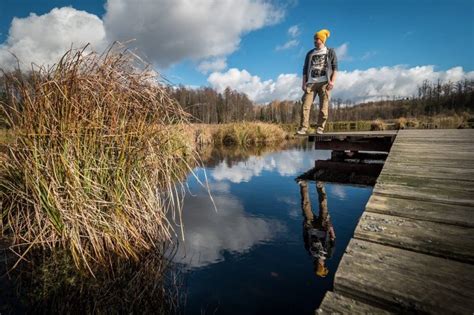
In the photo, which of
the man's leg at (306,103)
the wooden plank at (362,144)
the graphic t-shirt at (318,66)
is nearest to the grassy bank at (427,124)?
the wooden plank at (362,144)

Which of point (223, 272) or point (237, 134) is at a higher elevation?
point (237, 134)

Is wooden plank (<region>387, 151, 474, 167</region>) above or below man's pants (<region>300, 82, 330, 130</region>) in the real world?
below

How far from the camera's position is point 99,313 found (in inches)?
63.6

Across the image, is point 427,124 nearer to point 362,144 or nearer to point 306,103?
point 362,144

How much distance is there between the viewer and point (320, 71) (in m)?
5.30

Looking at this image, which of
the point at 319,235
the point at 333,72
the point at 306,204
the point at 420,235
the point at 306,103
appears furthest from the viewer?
the point at 306,103

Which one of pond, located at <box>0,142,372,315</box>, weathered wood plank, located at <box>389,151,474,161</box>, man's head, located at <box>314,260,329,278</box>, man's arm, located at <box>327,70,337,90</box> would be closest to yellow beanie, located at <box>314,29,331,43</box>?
man's arm, located at <box>327,70,337,90</box>

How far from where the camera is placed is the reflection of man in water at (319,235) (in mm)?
2377

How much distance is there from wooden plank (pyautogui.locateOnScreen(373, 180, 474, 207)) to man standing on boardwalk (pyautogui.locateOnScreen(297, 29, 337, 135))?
3764 mm

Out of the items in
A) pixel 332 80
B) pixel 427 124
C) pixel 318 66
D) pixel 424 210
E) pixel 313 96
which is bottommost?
pixel 424 210

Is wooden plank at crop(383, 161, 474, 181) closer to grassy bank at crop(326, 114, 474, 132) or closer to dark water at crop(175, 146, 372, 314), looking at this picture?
dark water at crop(175, 146, 372, 314)

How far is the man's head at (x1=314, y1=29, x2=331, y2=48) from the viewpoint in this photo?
17.2ft

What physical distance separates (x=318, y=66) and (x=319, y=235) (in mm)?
3656

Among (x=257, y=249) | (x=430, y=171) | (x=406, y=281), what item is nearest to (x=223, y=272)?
(x=257, y=249)
